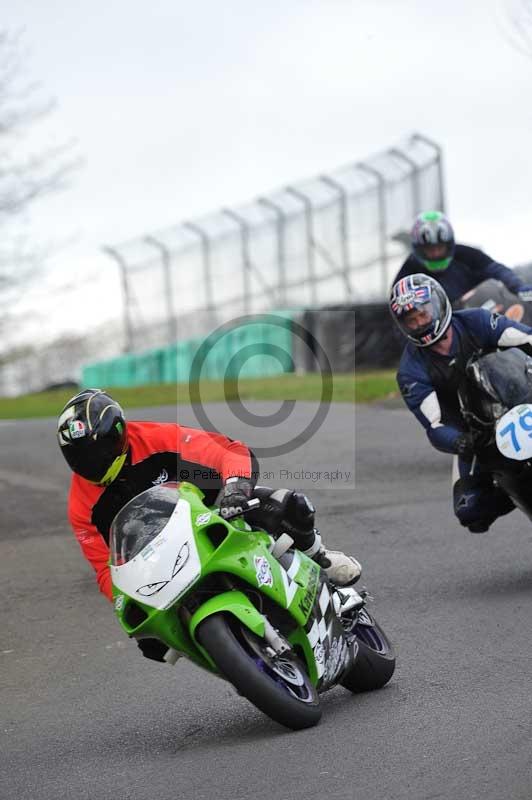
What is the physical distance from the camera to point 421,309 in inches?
315

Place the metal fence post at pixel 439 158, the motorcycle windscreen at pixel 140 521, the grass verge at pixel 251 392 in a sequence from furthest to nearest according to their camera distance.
Answer: the metal fence post at pixel 439 158 → the grass verge at pixel 251 392 → the motorcycle windscreen at pixel 140 521

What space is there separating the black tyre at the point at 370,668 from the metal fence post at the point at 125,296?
2115cm

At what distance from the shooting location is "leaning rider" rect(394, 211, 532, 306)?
37.8 ft

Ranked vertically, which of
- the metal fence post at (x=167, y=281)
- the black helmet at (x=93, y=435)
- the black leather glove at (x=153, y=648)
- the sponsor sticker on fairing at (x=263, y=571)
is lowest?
the metal fence post at (x=167, y=281)

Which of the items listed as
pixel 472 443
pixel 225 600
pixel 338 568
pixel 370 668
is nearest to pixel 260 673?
pixel 225 600

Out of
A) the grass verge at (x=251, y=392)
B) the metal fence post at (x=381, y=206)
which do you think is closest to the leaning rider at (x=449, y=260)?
the grass verge at (x=251, y=392)

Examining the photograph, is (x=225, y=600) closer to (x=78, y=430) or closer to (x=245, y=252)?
(x=78, y=430)

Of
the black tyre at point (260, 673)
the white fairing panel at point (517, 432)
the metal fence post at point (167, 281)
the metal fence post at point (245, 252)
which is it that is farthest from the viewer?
the metal fence post at point (167, 281)

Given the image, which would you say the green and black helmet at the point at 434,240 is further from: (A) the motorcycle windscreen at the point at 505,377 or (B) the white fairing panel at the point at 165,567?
(B) the white fairing panel at the point at 165,567

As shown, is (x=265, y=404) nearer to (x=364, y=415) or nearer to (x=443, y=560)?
(x=364, y=415)

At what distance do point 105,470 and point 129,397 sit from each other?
16.7 m

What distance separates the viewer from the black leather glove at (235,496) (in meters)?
5.49

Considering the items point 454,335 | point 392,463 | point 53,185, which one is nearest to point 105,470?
point 454,335

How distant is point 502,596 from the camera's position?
771cm
